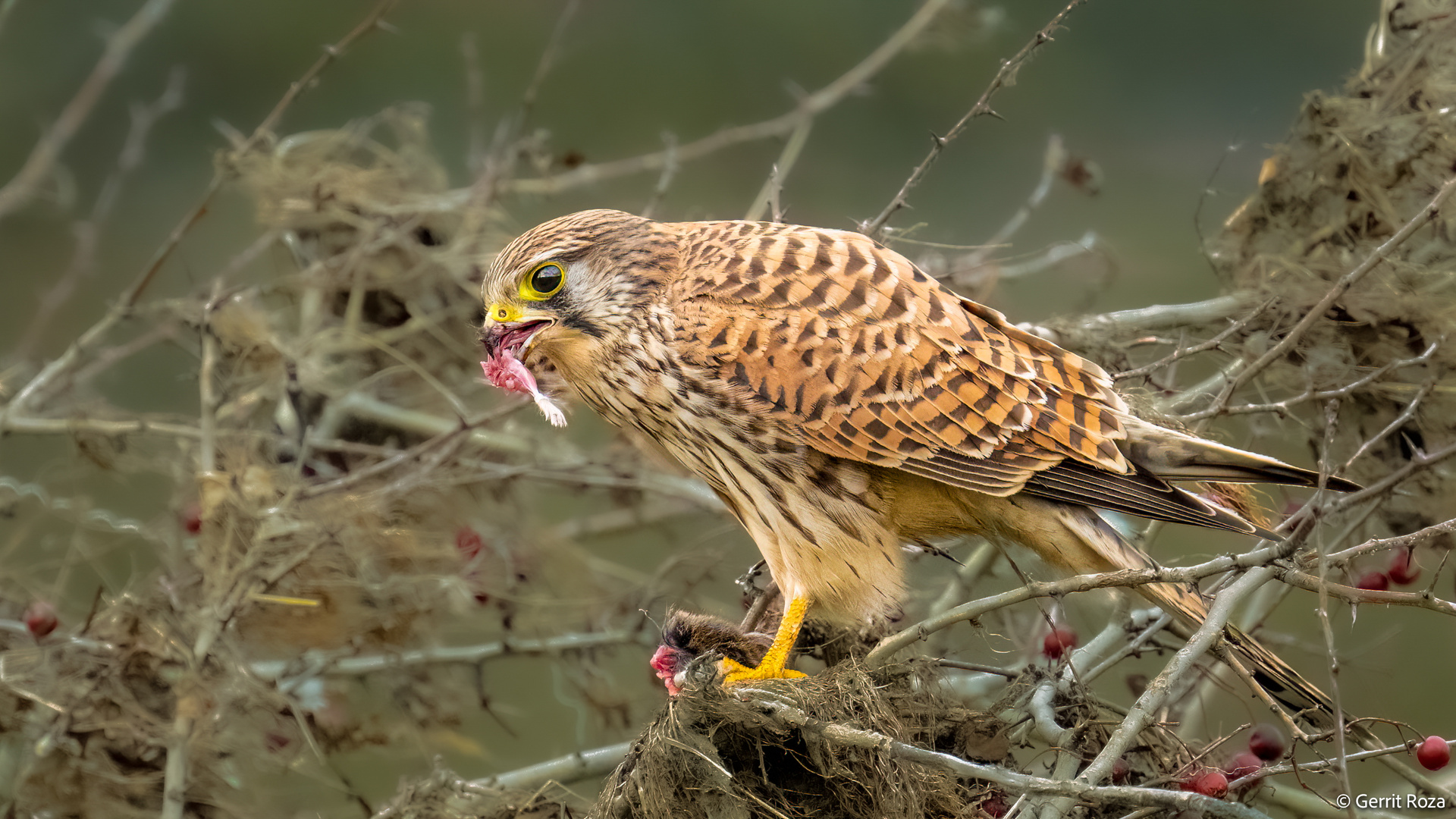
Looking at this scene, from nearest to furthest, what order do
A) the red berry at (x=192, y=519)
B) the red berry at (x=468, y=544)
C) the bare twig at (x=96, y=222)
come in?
the red berry at (x=192, y=519), the red berry at (x=468, y=544), the bare twig at (x=96, y=222)

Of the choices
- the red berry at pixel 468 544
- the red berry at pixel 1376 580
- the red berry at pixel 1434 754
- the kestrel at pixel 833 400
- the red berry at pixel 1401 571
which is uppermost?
the kestrel at pixel 833 400

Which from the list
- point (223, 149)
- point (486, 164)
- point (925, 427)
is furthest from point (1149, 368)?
point (223, 149)

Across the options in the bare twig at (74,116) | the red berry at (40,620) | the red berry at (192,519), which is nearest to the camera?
the red berry at (40,620)

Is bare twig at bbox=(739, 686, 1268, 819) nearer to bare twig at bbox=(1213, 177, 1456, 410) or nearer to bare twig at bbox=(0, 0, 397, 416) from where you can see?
bare twig at bbox=(1213, 177, 1456, 410)

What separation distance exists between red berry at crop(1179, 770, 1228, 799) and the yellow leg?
51 cm

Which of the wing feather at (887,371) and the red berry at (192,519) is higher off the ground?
the wing feather at (887,371)

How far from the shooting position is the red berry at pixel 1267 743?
1702mm

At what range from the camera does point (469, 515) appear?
2.44m

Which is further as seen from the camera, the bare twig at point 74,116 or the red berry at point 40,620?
the bare twig at point 74,116

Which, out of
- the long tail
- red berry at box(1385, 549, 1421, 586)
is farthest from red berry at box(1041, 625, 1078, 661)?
red berry at box(1385, 549, 1421, 586)

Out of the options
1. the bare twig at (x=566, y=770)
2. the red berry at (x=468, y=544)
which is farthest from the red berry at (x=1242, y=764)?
the red berry at (x=468, y=544)

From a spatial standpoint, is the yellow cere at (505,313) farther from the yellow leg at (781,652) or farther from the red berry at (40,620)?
the red berry at (40,620)

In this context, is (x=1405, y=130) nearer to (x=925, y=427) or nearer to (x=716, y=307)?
(x=925, y=427)

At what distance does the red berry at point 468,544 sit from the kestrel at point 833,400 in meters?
0.83
